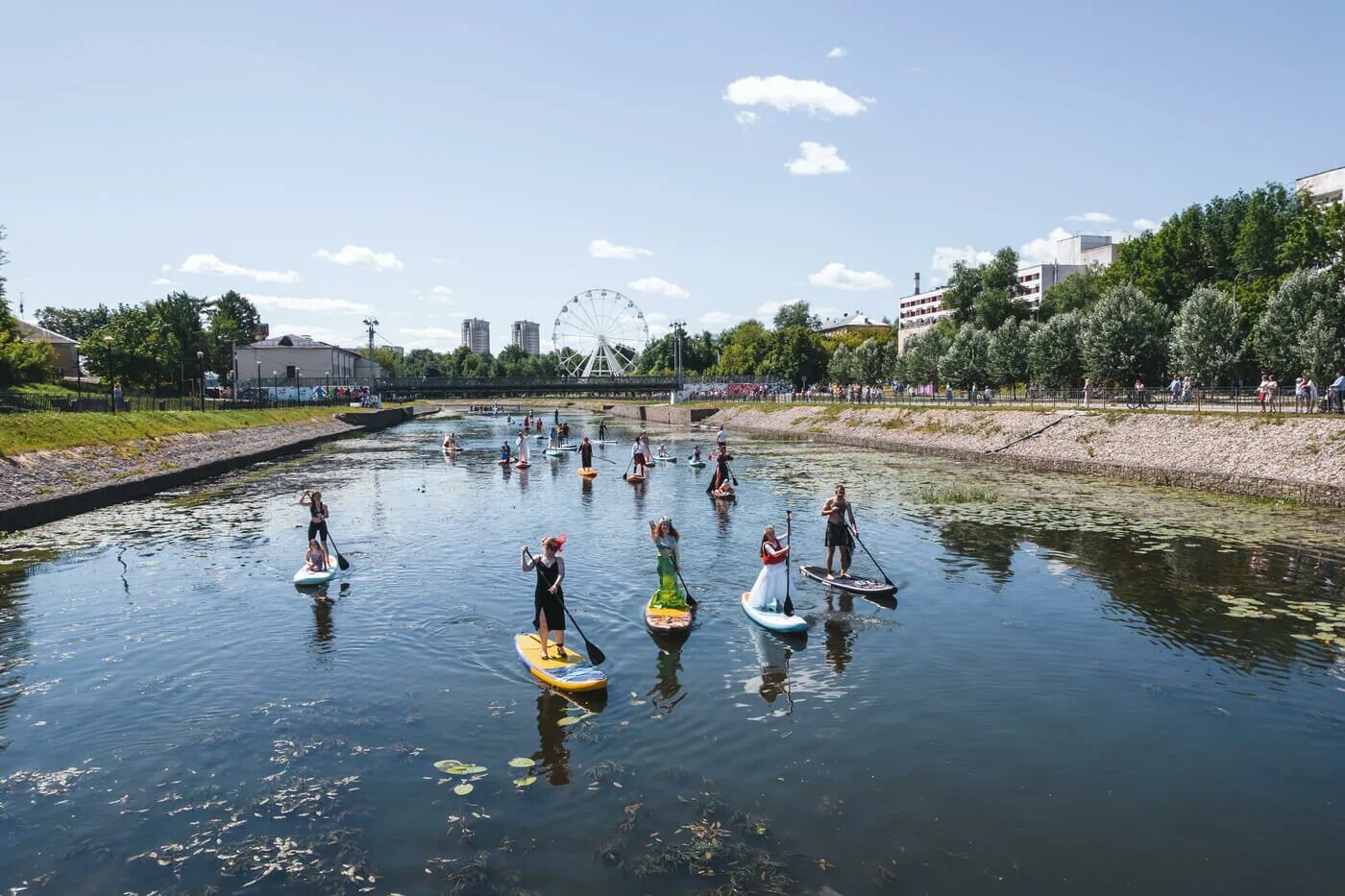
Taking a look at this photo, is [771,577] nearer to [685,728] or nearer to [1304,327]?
[685,728]

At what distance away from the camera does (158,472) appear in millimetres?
40000

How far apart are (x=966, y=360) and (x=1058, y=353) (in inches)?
654

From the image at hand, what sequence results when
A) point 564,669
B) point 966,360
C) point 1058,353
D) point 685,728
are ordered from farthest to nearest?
point 966,360
point 1058,353
point 564,669
point 685,728

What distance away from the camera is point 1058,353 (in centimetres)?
7494

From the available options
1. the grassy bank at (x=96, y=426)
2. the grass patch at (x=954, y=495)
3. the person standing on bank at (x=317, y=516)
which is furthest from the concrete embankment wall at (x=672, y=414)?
the person standing on bank at (x=317, y=516)

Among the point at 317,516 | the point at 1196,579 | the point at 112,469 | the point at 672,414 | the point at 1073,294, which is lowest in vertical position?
the point at 1196,579

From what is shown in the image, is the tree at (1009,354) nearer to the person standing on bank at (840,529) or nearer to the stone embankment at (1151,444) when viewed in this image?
the stone embankment at (1151,444)

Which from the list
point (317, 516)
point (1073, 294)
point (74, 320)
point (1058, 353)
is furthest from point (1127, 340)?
point (74, 320)

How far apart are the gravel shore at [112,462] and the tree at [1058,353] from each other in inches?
2600

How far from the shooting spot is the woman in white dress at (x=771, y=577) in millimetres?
16609

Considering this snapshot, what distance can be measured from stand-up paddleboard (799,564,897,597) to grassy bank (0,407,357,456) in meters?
32.9

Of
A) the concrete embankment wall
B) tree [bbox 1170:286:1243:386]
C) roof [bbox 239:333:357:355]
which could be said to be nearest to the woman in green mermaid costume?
tree [bbox 1170:286:1243:386]

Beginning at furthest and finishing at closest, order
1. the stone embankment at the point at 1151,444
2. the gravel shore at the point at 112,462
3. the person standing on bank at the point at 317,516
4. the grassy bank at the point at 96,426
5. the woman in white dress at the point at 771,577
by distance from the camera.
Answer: the grassy bank at the point at 96,426 → the stone embankment at the point at 1151,444 → the gravel shore at the point at 112,462 → the person standing on bank at the point at 317,516 → the woman in white dress at the point at 771,577

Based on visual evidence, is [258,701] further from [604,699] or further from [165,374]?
[165,374]
